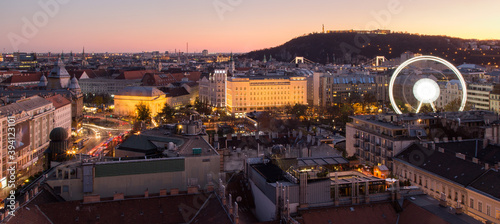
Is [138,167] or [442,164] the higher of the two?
[138,167]

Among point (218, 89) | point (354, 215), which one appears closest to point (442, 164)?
point (354, 215)

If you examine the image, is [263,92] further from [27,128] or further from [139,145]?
[139,145]

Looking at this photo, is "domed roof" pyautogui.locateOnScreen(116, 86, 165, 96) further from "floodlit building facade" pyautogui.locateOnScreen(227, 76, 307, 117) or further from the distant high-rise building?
"floodlit building facade" pyautogui.locateOnScreen(227, 76, 307, 117)

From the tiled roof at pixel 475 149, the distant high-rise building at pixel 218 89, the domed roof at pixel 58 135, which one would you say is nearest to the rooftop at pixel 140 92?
the distant high-rise building at pixel 218 89

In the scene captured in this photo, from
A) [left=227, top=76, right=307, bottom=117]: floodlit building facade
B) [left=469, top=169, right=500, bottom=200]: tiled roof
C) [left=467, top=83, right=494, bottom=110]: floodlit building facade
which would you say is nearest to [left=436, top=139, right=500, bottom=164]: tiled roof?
[left=469, top=169, right=500, bottom=200]: tiled roof

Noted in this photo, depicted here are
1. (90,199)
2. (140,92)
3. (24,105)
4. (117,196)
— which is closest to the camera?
(90,199)

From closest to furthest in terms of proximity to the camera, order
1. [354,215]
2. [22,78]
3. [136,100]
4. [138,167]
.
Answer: [354,215], [138,167], [136,100], [22,78]

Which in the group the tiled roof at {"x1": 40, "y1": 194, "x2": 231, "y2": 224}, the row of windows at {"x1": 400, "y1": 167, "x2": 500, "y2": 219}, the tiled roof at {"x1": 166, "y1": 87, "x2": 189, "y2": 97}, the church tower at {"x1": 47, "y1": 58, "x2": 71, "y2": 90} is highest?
the church tower at {"x1": 47, "y1": 58, "x2": 71, "y2": 90}

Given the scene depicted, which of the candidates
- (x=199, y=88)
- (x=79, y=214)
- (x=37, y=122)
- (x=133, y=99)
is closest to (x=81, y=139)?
(x=37, y=122)

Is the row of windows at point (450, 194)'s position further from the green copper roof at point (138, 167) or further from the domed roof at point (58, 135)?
the domed roof at point (58, 135)
